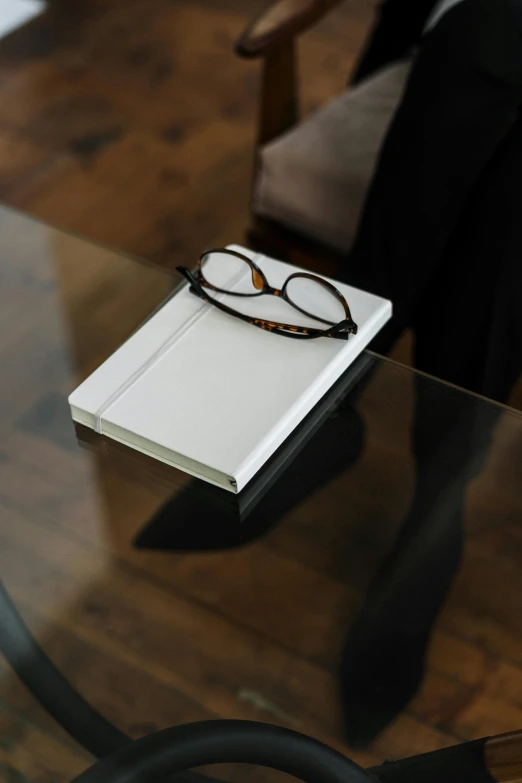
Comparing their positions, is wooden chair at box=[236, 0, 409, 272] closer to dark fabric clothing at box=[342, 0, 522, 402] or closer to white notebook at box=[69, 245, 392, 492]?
dark fabric clothing at box=[342, 0, 522, 402]

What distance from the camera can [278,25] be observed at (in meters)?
1.08

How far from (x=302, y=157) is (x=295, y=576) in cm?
63

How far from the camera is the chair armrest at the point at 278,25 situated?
3.51 feet

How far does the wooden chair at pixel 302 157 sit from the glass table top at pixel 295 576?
1.28ft

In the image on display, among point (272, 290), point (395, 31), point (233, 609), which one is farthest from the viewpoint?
point (395, 31)

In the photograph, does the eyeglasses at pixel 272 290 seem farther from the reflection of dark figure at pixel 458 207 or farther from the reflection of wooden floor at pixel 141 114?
the reflection of wooden floor at pixel 141 114

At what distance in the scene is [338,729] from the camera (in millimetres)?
577

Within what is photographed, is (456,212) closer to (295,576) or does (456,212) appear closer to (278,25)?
(278,25)

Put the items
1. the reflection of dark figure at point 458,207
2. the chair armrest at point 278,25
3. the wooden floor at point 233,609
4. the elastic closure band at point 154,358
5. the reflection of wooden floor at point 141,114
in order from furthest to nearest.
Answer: the reflection of wooden floor at point 141,114, the chair armrest at point 278,25, the reflection of dark figure at point 458,207, the elastic closure band at point 154,358, the wooden floor at point 233,609

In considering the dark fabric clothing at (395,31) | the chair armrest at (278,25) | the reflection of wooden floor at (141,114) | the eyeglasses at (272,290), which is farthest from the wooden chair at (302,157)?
the reflection of wooden floor at (141,114)

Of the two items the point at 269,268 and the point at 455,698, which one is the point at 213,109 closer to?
the point at 269,268

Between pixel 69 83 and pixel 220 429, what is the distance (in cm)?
159

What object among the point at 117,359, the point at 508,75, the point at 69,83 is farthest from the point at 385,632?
the point at 69,83

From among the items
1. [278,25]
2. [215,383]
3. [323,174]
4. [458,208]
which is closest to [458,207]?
[458,208]
